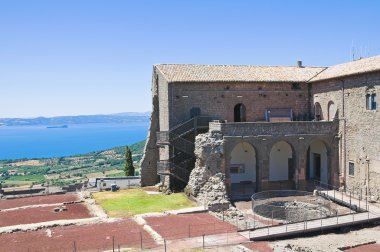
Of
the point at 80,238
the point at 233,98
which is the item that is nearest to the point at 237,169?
the point at 233,98

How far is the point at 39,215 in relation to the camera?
1232 inches

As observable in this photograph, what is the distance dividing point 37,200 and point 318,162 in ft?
94.4

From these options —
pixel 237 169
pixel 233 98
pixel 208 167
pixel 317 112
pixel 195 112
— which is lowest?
pixel 237 169

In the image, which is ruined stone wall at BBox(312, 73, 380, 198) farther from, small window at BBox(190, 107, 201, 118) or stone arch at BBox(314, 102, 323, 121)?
small window at BBox(190, 107, 201, 118)

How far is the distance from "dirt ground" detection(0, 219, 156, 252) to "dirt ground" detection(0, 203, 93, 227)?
2.91 meters

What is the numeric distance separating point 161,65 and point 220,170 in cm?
1426

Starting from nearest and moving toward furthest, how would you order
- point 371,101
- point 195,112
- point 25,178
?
1. point 371,101
2. point 195,112
3. point 25,178

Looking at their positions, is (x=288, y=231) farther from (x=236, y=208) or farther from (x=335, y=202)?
(x=335, y=202)

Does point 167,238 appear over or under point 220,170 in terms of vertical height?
under

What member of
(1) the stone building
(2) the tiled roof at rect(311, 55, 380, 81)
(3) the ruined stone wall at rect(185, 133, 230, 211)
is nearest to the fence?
(3) the ruined stone wall at rect(185, 133, 230, 211)

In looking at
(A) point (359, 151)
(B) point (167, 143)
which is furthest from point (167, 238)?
(A) point (359, 151)

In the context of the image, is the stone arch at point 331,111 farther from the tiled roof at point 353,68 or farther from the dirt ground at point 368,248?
the dirt ground at point 368,248

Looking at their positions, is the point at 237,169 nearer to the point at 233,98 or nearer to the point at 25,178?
the point at 233,98

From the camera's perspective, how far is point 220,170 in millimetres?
33719
